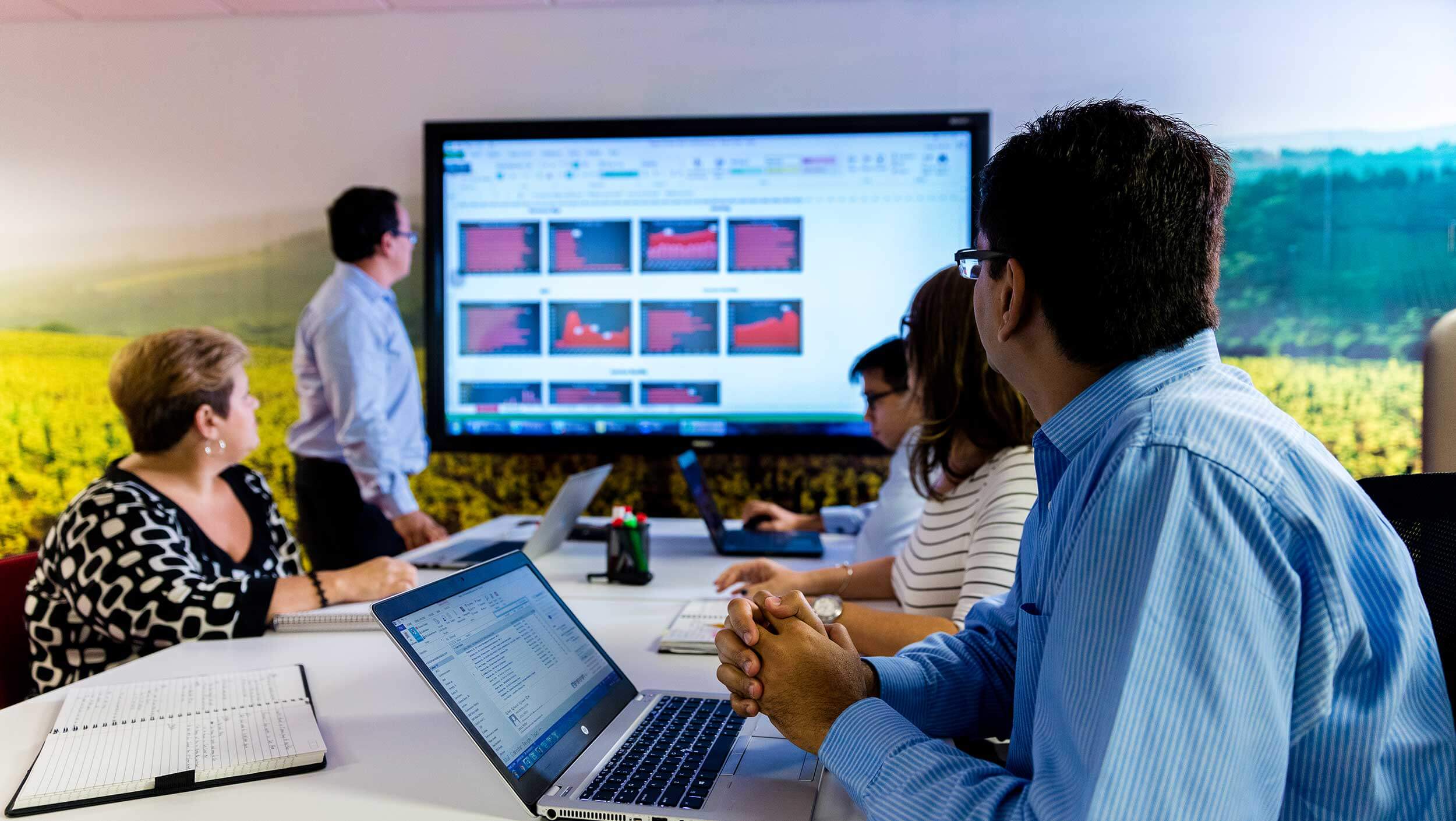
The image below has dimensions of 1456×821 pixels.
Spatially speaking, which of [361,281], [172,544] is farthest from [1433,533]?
[361,281]

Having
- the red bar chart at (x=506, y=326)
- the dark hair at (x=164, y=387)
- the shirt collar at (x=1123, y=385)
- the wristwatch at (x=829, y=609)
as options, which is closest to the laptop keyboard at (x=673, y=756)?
the wristwatch at (x=829, y=609)

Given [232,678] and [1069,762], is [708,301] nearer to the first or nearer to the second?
[232,678]

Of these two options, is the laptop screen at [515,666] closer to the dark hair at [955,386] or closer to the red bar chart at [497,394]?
the dark hair at [955,386]

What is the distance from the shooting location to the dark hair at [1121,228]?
0.78 meters

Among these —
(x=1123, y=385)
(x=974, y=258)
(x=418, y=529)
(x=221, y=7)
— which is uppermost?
(x=221, y=7)

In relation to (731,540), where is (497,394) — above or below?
above

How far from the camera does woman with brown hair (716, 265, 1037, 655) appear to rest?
1387 mm

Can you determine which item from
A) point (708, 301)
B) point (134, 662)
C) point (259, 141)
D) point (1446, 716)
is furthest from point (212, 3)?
point (1446, 716)

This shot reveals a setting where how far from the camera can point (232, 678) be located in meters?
1.28

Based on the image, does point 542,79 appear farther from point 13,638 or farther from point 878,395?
point 13,638

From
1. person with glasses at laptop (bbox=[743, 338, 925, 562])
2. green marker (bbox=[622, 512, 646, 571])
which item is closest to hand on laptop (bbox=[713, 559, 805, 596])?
green marker (bbox=[622, 512, 646, 571])

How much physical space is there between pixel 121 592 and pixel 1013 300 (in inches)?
61.7

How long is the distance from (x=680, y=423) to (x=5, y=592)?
1.85 m

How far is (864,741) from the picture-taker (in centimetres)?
85
